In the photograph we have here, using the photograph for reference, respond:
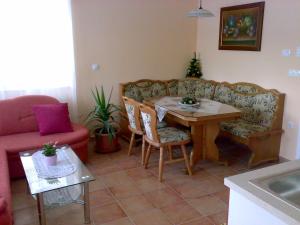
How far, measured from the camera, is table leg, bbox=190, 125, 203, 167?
336cm

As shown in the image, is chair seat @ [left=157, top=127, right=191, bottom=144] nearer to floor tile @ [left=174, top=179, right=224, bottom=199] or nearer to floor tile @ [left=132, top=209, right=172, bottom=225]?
floor tile @ [left=174, top=179, right=224, bottom=199]

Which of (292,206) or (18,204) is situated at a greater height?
(292,206)

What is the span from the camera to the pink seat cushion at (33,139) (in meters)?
3.08

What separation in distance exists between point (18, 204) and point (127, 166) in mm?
1315

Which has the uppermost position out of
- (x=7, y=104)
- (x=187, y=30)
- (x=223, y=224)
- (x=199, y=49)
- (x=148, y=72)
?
(x=187, y=30)

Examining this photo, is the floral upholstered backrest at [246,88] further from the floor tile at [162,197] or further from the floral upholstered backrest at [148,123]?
the floor tile at [162,197]

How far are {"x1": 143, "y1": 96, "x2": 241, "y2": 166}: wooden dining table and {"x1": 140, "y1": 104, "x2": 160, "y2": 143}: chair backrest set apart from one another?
1.10 ft

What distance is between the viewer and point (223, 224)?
2395mm

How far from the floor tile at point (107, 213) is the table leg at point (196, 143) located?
1.14 metres

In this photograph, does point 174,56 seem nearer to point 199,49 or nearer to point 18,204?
point 199,49

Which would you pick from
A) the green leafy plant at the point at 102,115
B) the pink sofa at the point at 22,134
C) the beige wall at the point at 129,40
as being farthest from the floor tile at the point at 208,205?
the beige wall at the point at 129,40

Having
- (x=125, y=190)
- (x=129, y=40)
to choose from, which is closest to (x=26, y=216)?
(x=125, y=190)

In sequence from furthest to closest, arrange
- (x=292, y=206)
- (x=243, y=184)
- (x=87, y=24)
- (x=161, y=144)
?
(x=87, y=24), (x=161, y=144), (x=243, y=184), (x=292, y=206)

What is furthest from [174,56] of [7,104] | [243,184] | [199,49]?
[243,184]
